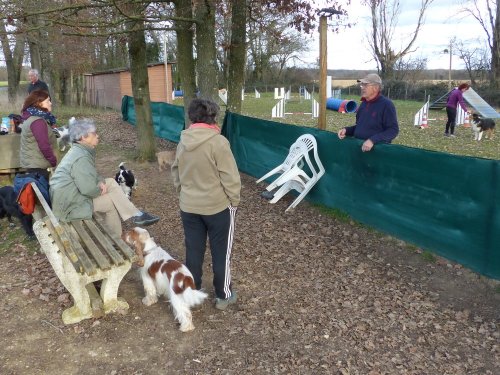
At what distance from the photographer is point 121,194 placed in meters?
5.17

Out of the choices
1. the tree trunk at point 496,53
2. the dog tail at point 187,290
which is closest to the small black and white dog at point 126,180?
the dog tail at point 187,290

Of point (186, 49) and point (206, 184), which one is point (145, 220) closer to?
point (206, 184)

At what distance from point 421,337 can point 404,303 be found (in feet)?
1.83

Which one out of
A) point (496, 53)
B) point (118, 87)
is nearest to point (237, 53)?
point (118, 87)

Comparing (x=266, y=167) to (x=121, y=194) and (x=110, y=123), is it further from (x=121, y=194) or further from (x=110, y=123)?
(x=110, y=123)

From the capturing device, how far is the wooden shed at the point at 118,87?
1098 inches

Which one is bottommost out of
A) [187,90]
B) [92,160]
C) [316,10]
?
[92,160]

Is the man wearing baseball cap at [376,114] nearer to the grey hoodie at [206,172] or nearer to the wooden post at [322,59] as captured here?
the wooden post at [322,59]

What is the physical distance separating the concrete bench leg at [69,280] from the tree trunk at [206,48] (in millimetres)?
5587

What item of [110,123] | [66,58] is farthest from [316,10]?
[66,58]

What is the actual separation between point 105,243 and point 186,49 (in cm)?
645

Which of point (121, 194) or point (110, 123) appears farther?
point (110, 123)

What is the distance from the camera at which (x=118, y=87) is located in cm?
2808

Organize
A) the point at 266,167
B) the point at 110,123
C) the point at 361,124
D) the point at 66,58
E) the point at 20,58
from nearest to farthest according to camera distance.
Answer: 1. the point at 361,124
2. the point at 266,167
3. the point at 110,123
4. the point at 66,58
5. the point at 20,58
